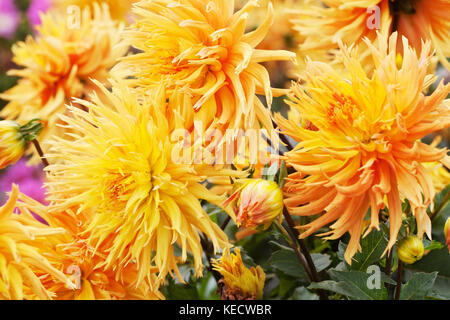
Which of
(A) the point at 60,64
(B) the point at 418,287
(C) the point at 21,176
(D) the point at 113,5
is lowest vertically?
(C) the point at 21,176

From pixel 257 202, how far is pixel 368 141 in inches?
5.8

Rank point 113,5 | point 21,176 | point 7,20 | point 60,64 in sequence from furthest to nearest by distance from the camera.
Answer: point 7,20, point 21,176, point 113,5, point 60,64

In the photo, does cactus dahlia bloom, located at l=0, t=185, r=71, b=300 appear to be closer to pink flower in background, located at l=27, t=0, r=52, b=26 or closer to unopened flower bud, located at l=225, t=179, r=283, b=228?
unopened flower bud, located at l=225, t=179, r=283, b=228

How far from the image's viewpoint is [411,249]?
1.89 ft

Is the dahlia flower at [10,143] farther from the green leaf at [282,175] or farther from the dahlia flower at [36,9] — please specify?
the dahlia flower at [36,9]

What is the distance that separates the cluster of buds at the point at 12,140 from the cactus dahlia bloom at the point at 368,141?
1.19 ft

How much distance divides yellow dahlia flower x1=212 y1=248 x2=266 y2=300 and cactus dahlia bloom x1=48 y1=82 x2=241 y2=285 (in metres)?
0.04

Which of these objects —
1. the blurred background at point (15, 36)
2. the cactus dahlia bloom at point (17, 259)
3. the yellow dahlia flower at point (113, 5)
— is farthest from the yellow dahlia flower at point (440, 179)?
the blurred background at point (15, 36)

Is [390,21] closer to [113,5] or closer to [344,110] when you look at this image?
[344,110]

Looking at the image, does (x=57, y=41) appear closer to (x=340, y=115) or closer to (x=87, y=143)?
(x=87, y=143)

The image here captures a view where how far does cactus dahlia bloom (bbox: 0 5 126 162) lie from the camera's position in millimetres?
1008

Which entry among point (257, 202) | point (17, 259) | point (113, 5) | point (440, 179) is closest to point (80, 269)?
point (17, 259)

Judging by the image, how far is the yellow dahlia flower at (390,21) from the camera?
0.76 meters

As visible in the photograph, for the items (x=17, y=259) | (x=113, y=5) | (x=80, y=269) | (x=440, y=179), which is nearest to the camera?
(x=17, y=259)
